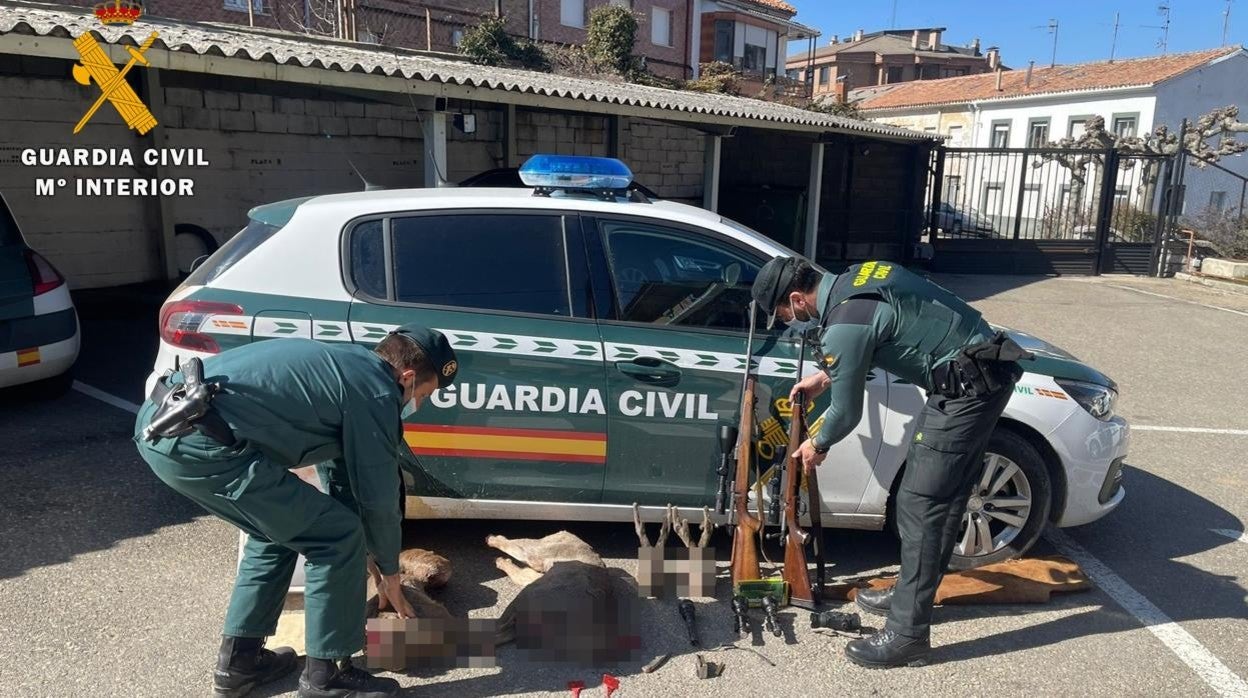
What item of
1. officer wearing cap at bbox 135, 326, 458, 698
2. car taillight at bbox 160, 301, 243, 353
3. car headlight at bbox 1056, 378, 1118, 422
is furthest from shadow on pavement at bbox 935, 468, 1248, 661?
car taillight at bbox 160, 301, 243, 353

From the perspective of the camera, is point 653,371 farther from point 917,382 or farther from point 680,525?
point 917,382

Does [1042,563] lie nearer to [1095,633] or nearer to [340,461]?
[1095,633]

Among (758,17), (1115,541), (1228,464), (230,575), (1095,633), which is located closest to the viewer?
(1095,633)

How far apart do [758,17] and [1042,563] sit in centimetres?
3555

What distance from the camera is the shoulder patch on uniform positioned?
3.27 m

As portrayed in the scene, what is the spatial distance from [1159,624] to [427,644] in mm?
3056

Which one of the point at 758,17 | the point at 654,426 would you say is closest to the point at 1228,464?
the point at 654,426

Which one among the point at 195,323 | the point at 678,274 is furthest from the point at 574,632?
the point at 195,323

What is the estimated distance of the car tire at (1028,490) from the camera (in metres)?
4.05

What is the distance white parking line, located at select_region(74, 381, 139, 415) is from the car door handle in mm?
4120

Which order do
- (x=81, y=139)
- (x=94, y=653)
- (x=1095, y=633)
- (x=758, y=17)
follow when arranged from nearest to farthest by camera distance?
(x=94, y=653)
(x=1095, y=633)
(x=81, y=139)
(x=758, y=17)

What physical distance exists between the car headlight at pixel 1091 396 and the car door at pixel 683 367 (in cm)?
94

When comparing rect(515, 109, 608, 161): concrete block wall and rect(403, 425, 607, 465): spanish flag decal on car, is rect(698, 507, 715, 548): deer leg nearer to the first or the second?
rect(403, 425, 607, 465): spanish flag decal on car

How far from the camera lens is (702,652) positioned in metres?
3.45
